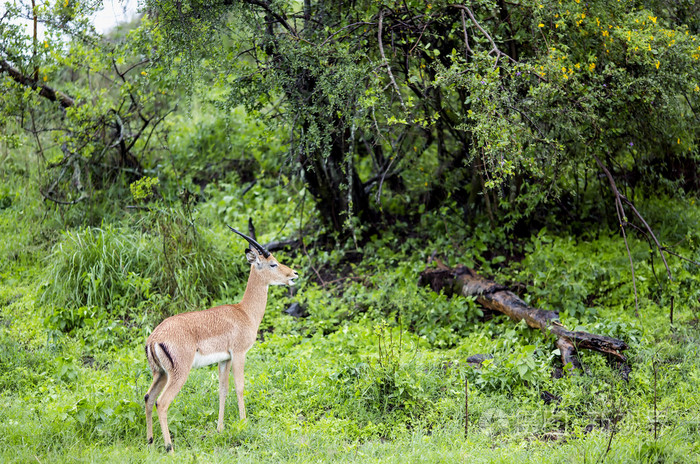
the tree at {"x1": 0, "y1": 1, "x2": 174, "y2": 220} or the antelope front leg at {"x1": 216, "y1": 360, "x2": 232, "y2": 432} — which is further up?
the tree at {"x1": 0, "y1": 1, "x2": 174, "y2": 220}

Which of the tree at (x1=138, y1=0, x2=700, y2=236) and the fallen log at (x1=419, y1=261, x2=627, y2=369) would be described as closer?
the fallen log at (x1=419, y1=261, x2=627, y2=369)

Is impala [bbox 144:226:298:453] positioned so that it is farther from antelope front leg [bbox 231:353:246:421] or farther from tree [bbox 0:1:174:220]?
tree [bbox 0:1:174:220]

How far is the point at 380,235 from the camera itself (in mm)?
9789

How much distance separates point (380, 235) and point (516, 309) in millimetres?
3003

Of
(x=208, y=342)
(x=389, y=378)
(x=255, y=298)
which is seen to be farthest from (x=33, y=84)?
(x=389, y=378)

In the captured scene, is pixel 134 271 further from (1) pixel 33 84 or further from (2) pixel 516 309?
(2) pixel 516 309

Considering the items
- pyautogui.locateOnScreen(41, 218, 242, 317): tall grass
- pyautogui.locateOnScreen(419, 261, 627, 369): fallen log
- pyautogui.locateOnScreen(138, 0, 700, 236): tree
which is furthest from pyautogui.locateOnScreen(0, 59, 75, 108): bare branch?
pyautogui.locateOnScreen(419, 261, 627, 369): fallen log

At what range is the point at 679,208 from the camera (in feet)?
30.2

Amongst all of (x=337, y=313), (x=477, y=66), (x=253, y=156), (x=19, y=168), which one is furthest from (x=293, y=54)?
(x=19, y=168)

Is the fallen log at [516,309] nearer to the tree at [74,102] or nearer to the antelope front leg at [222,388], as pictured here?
the antelope front leg at [222,388]

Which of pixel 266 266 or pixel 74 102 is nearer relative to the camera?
pixel 266 266

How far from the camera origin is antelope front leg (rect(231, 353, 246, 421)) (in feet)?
17.9

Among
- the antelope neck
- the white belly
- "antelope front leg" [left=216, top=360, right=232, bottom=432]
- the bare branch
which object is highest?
the bare branch

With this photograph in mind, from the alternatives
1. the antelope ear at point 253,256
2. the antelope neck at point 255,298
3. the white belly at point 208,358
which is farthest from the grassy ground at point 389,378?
the antelope ear at point 253,256
